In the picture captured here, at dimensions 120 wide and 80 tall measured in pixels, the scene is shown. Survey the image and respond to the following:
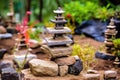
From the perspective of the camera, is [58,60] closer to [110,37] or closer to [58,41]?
[58,41]

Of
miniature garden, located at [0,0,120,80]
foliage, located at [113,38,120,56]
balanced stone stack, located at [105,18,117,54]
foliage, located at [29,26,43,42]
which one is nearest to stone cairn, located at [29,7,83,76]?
miniature garden, located at [0,0,120,80]

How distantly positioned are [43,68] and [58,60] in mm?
353

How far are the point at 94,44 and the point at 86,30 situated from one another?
1235 mm

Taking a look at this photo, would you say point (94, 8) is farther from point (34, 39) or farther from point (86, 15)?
point (34, 39)

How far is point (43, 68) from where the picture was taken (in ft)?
19.7

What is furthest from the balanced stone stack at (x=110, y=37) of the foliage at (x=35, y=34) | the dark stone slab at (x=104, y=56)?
the foliage at (x=35, y=34)

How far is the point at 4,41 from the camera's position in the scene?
9.07m

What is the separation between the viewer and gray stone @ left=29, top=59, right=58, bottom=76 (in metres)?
6.01

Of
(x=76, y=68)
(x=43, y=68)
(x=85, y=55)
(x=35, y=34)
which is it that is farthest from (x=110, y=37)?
(x=35, y=34)

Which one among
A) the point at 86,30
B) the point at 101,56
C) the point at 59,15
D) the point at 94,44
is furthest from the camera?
the point at 86,30

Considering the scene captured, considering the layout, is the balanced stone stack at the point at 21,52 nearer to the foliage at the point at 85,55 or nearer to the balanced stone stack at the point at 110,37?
the foliage at the point at 85,55

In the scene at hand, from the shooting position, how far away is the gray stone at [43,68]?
6.01 m

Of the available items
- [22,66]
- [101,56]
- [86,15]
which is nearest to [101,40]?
[86,15]

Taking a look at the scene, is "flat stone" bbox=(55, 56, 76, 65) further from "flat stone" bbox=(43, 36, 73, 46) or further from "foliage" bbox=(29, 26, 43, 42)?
"foliage" bbox=(29, 26, 43, 42)
